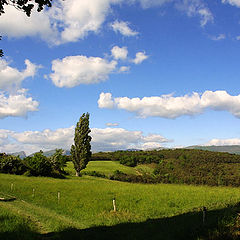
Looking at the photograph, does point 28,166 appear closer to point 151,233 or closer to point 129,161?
point 151,233

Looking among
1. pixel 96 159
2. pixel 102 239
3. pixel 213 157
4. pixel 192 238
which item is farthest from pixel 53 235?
pixel 213 157

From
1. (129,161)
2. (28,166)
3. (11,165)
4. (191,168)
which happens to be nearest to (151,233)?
(28,166)

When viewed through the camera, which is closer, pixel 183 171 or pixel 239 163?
pixel 183 171

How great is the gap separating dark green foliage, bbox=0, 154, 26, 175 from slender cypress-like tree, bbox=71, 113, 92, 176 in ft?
47.1

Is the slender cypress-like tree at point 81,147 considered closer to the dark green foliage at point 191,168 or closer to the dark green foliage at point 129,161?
the dark green foliage at point 191,168

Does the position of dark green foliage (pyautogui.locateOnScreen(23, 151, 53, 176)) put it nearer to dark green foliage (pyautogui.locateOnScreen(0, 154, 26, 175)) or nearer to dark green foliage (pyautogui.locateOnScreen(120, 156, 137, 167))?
dark green foliage (pyautogui.locateOnScreen(0, 154, 26, 175))

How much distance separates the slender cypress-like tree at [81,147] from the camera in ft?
216

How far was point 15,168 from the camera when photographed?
57.4m

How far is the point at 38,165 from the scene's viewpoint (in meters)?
57.6

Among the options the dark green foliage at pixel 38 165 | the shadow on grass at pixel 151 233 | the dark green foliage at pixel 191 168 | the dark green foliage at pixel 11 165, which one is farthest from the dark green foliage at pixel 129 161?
the shadow on grass at pixel 151 233

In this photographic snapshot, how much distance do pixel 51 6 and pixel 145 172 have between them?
109 meters

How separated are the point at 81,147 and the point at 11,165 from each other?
18.8 meters

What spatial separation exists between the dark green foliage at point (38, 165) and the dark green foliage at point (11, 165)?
160 centimetres

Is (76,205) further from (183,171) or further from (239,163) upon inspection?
(239,163)
